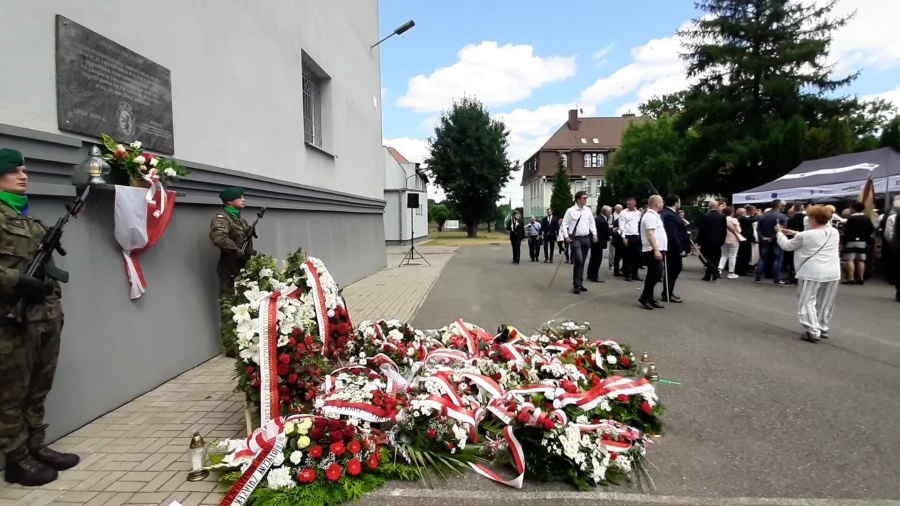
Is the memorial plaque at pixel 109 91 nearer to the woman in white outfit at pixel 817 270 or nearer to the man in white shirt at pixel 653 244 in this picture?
the man in white shirt at pixel 653 244

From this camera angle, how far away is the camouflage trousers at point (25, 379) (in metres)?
3.10

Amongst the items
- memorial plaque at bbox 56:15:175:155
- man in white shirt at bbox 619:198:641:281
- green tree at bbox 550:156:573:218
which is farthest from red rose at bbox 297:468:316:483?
green tree at bbox 550:156:573:218

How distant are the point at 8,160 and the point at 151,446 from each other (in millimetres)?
2104

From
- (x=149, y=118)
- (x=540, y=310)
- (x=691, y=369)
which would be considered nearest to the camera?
(x=149, y=118)

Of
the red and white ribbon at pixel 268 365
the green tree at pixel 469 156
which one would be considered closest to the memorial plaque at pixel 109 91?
the red and white ribbon at pixel 268 365

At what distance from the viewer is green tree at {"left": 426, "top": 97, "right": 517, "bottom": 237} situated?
4588cm

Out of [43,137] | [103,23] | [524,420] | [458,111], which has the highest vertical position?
[458,111]

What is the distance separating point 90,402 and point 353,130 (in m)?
10.3

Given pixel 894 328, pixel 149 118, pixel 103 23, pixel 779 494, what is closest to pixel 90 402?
pixel 149 118

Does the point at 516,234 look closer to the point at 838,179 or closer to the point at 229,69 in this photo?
the point at 838,179

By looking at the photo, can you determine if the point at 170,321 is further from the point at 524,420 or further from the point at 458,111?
the point at 458,111

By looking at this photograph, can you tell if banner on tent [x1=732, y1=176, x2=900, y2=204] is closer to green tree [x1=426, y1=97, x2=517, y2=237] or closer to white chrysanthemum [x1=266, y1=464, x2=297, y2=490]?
white chrysanthemum [x1=266, y1=464, x2=297, y2=490]

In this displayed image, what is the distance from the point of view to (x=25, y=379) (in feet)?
10.4

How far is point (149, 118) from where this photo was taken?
5.15 metres
